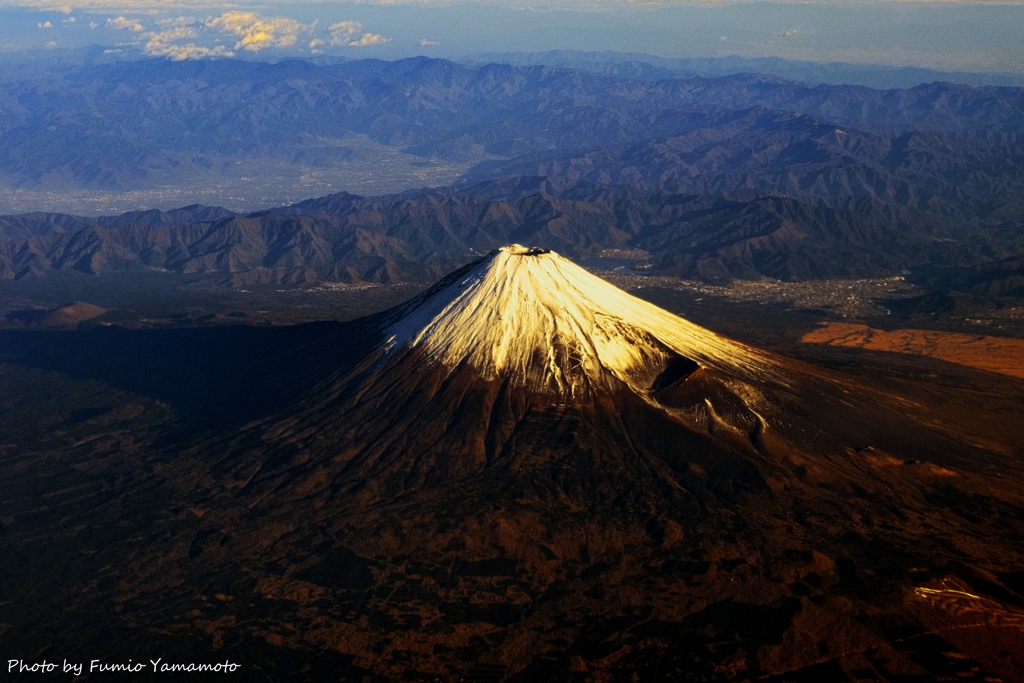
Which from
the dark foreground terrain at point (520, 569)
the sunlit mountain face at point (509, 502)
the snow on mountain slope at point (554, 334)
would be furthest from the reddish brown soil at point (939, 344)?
the snow on mountain slope at point (554, 334)

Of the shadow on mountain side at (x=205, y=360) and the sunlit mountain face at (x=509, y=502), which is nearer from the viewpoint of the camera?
the sunlit mountain face at (x=509, y=502)

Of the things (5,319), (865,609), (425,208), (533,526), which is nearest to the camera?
(865,609)

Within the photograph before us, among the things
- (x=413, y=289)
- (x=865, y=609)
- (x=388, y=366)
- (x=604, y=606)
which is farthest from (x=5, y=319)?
(x=865, y=609)

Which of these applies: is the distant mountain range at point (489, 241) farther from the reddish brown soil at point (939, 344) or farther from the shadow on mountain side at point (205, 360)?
the shadow on mountain side at point (205, 360)

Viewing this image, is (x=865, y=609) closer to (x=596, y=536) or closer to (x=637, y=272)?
(x=596, y=536)

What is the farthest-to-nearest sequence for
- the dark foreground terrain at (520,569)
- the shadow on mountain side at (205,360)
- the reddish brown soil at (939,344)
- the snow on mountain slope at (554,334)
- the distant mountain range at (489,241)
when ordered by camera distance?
the distant mountain range at (489,241)
the reddish brown soil at (939,344)
the shadow on mountain side at (205,360)
the snow on mountain slope at (554,334)
the dark foreground terrain at (520,569)

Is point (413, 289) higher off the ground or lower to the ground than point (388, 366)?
lower
